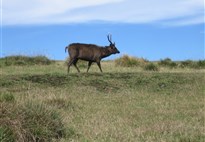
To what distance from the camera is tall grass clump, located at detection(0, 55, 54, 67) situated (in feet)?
99.6

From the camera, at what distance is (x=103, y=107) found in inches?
548

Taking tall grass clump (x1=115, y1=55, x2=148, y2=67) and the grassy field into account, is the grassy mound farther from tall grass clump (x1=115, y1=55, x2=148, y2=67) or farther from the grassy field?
tall grass clump (x1=115, y1=55, x2=148, y2=67)

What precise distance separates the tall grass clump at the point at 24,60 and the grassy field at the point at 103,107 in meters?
11.0

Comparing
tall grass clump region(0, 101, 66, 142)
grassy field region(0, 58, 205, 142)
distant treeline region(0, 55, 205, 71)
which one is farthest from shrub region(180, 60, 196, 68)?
tall grass clump region(0, 101, 66, 142)

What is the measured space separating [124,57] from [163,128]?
2367 centimetres

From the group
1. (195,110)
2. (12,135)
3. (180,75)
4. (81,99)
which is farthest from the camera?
(180,75)

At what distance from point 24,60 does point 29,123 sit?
2325 centimetres

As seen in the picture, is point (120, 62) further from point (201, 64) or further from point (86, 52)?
point (86, 52)

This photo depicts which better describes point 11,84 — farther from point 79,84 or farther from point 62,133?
point 62,133

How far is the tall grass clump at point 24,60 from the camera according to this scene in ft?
99.6

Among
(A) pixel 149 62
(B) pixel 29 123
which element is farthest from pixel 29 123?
(A) pixel 149 62

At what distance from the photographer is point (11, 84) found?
17.8 metres

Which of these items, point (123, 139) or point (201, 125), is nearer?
point (123, 139)

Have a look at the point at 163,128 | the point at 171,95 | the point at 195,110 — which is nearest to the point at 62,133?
the point at 163,128
